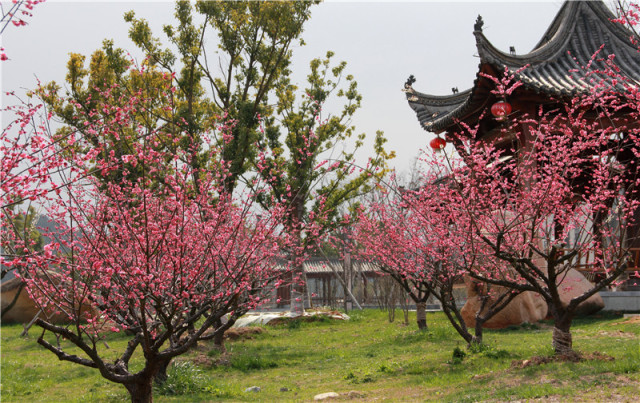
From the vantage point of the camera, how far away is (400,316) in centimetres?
2159

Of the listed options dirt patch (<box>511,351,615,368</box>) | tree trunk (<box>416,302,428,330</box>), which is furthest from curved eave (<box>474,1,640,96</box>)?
tree trunk (<box>416,302,428,330</box>)

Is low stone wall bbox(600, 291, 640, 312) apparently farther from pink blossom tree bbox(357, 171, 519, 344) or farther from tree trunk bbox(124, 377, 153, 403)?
tree trunk bbox(124, 377, 153, 403)

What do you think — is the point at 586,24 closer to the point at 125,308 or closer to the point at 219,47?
the point at 219,47

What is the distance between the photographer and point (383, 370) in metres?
10.3

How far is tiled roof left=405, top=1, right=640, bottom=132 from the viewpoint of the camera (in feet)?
41.0

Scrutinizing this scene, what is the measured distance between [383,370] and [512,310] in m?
5.64

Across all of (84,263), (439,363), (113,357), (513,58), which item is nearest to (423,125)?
(513,58)

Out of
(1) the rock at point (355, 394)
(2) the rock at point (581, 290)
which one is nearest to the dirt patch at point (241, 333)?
(1) the rock at point (355, 394)

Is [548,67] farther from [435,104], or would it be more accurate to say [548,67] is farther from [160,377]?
[160,377]

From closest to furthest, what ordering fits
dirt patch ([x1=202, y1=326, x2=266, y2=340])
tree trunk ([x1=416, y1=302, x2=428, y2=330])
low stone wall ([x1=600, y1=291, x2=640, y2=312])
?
low stone wall ([x1=600, y1=291, x2=640, y2=312]) < tree trunk ([x1=416, y1=302, x2=428, y2=330]) < dirt patch ([x1=202, y1=326, x2=266, y2=340])

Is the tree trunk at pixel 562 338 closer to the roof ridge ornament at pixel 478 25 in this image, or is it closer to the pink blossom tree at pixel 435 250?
the pink blossom tree at pixel 435 250

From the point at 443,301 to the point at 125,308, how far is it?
6646 mm

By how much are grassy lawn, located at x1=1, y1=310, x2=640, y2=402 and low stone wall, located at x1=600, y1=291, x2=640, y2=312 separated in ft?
1.99

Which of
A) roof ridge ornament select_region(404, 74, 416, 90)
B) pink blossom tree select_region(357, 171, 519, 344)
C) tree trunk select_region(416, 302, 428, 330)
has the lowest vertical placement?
tree trunk select_region(416, 302, 428, 330)
